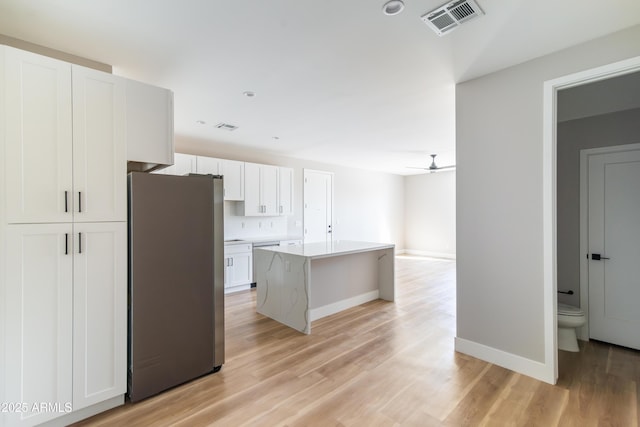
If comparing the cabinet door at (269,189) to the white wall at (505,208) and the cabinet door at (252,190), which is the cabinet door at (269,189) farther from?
Answer: the white wall at (505,208)

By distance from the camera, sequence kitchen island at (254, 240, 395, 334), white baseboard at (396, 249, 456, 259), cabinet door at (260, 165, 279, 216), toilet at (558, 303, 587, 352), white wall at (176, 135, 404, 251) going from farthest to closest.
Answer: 1. white baseboard at (396, 249, 456, 259)
2. cabinet door at (260, 165, 279, 216)
3. white wall at (176, 135, 404, 251)
4. kitchen island at (254, 240, 395, 334)
5. toilet at (558, 303, 587, 352)

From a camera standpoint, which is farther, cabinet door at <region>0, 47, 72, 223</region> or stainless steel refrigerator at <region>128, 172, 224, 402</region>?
stainless steel refrigerator at <region>128, 172, 224, 402</region>

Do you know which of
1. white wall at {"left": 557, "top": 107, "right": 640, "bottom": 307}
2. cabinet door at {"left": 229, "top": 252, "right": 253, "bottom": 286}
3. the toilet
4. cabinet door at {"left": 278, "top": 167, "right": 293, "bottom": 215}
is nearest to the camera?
the toilet

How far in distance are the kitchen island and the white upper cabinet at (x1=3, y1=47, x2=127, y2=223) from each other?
6.43 feet

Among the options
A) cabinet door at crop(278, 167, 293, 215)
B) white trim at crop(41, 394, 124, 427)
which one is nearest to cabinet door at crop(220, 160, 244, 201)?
cabinet door at crop(278, 167, 293, 215)

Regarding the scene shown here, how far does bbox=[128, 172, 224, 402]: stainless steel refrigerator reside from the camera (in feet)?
6.99

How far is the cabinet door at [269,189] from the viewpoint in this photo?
586 centimetres

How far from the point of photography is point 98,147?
2.02 meters

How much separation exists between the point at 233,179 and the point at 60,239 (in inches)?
141

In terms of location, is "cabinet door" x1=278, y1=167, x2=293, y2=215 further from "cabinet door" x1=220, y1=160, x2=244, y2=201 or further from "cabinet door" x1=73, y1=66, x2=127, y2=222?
"cabinet door" x1=73, y1=66, x2=127, y2=222

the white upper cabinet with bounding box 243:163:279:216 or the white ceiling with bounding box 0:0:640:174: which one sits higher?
the white ceiling with bounding box 0:0:640:174

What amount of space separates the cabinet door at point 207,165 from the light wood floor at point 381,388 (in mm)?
2808

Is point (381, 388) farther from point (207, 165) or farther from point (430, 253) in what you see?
point (430, 253)

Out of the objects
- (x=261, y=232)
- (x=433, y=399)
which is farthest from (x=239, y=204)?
(x=433, y=399)
